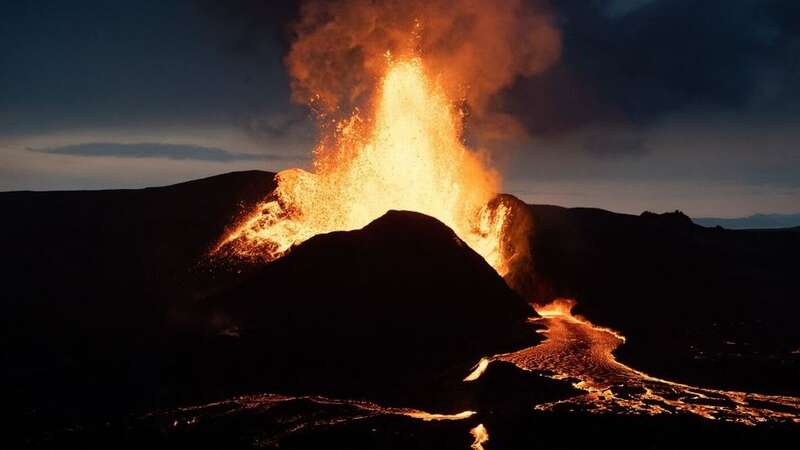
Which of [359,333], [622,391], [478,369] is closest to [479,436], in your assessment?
[622,391]

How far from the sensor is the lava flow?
25188mm

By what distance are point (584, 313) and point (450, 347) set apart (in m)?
17.8

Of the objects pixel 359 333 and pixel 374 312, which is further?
pixel 374 312

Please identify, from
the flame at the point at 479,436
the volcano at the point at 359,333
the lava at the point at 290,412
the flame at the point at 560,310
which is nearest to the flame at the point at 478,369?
the volcano at the point at 359,333

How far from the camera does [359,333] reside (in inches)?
1467

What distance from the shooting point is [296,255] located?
4331cm

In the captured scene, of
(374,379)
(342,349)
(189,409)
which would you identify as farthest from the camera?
(342,349)

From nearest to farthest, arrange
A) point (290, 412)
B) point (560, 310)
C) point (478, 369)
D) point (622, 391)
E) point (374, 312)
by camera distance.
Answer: point (290, 412), point (622, 391), point (478, 369), point (374, 312), point (560, 310)

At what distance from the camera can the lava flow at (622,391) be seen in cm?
2519

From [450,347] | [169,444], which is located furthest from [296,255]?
[169,444]

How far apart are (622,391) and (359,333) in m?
14.7

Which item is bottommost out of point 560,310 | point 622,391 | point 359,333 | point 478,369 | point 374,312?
point 622,391

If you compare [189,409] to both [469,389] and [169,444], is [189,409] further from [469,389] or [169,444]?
[469,389]

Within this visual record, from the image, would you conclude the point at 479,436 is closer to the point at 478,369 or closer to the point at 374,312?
the point at 478,369
